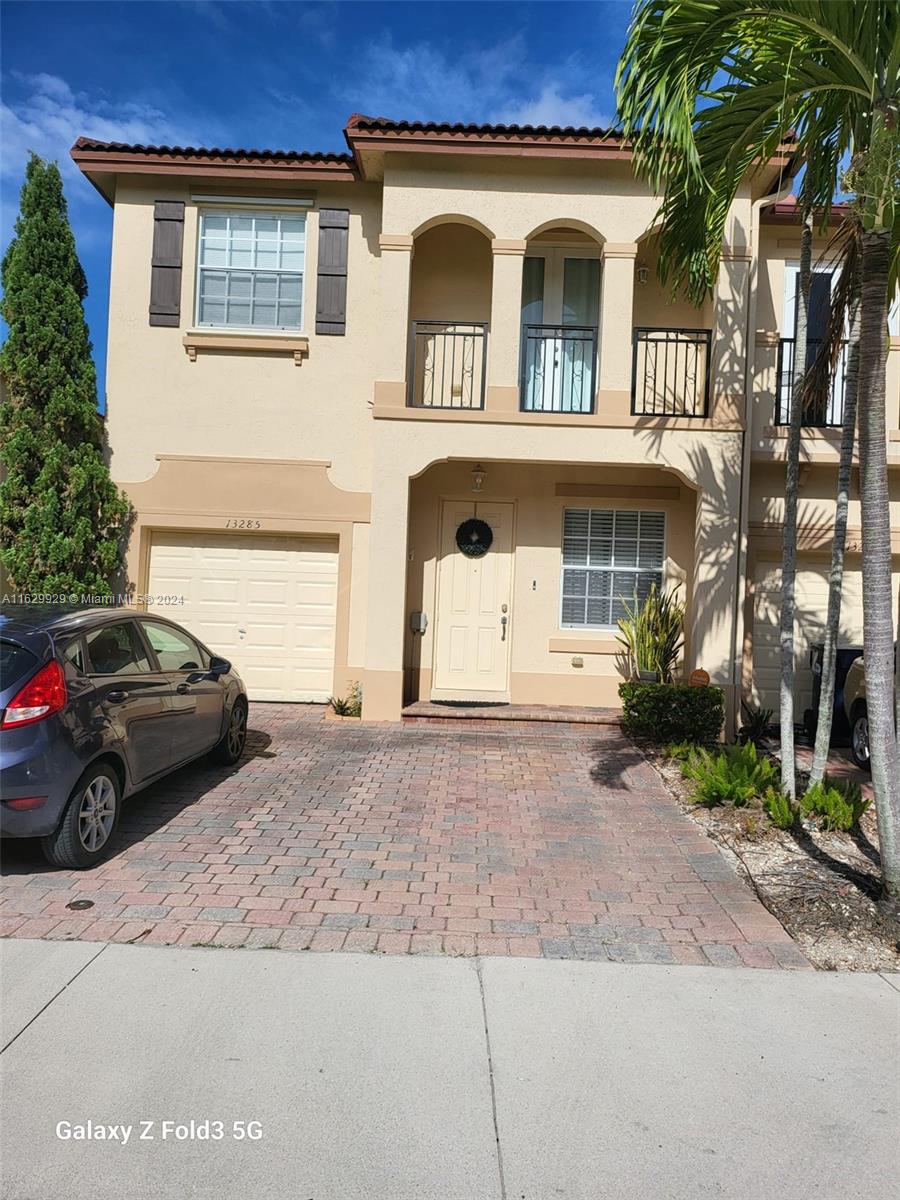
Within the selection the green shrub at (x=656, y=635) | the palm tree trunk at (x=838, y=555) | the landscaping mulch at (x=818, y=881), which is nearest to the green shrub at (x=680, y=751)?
the landscaping mulch at (x=818, y=881)

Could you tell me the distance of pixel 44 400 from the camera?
9266mm

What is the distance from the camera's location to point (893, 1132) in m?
2.81

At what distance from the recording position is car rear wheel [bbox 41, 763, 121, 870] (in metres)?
4.62

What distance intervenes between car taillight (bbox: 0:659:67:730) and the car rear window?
0.22 ft

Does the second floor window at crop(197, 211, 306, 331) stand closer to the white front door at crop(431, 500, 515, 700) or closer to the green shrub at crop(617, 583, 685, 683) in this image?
the white front door at crop(431, 500, 515, 700)

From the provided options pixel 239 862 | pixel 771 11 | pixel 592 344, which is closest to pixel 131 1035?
pixel 239 862

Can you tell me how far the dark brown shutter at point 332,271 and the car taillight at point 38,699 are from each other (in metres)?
6.62

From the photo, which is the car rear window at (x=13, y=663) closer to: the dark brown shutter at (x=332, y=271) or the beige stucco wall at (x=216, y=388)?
the beige stucco wall at (x=216, y=388)

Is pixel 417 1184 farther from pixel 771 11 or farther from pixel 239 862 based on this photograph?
pixel 771 11

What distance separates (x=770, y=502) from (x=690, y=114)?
606cm

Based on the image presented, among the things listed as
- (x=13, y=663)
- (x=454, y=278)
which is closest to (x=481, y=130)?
(x=454, y=278)

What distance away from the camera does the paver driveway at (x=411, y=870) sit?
4176 millimetres

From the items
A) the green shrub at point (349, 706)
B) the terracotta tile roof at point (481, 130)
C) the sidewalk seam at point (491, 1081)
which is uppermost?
the terracotta tile roof at point (481, 130)

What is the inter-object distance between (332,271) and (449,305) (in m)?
1.52
